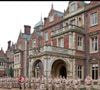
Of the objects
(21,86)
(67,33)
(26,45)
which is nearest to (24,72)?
(26,45)

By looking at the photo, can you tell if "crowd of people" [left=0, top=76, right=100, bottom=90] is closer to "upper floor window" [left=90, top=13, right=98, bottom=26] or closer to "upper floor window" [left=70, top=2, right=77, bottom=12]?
"upper floor window" [left=90, top=13, right=98, bottom=26]

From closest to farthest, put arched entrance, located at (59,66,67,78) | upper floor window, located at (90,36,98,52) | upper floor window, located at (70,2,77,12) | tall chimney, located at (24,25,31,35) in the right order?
1. upper floor window, located at (90,36,98,52)
2. arched entrance, located at (59,66,67,78)
3. upper floor window, located at (70,2,77,12)
4. tall chimney, located at (24,25,31,35)

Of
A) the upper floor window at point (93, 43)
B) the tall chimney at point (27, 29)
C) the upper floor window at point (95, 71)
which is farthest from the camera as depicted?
the tall chimney at point (27, 29)

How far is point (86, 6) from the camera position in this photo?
2670 cm

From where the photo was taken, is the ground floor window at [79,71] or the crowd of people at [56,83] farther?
the ground floor window at [79,71]

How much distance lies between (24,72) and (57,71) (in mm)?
14163

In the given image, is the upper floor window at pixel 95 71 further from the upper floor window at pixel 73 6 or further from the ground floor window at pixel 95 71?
the upper floor window at pixel 73 6

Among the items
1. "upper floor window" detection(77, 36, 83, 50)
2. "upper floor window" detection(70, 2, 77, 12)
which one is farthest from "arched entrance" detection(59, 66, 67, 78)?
"upper floor window" detection(70, 2, 77, 12)

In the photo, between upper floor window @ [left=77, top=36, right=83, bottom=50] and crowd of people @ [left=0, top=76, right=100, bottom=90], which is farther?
upper floor window @ [left=77, top=36, right=83, bottom=50]

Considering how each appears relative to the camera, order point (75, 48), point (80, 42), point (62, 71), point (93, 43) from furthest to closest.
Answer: point (62, 71)
point (80, 42)
point (75, 48)
point (93, 43)

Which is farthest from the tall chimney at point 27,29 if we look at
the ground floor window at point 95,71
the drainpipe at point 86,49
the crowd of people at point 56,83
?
the crowd of people at point 56,83

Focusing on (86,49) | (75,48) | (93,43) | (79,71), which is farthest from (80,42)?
(79,71)

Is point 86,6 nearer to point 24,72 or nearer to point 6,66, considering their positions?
point 24,72

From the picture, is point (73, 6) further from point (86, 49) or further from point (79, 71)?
point (79, 71)
